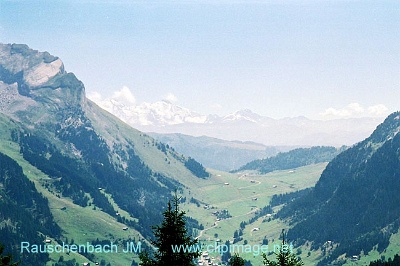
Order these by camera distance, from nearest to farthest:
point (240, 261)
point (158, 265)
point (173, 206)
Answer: point (158, 265) < point (173, 206) < point (240, 261)

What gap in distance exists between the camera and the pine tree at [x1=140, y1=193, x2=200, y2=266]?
35500 mm

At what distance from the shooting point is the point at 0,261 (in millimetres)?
44500

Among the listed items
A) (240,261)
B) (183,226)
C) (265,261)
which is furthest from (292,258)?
(240,261)

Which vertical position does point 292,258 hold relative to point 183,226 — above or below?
below

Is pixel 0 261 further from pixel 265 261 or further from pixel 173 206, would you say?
pixel 265 261

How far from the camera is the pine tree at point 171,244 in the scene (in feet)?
116

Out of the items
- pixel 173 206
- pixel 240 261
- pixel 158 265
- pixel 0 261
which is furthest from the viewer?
pixel 240 261

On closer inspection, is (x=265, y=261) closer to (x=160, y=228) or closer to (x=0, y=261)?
(x=160, y=228)

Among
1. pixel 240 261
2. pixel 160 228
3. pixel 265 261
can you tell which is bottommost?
pixel 240 261

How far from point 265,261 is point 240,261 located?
17.2m

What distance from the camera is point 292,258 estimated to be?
1432 inches

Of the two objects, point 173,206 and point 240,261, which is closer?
point 173,206

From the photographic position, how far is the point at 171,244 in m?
36.0

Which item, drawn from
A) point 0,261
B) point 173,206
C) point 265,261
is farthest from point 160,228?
point 0,261
